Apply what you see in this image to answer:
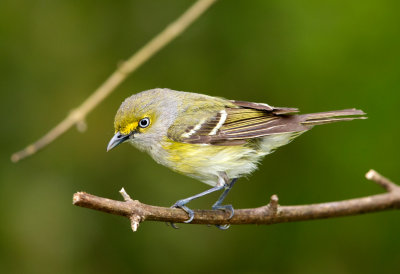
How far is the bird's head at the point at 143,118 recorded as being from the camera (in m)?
4.01

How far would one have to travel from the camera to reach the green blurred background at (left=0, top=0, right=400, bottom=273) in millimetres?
4641

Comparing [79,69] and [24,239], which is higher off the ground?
[79,69]

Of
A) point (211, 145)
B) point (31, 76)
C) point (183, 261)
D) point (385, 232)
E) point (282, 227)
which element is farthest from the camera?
point (31, 76)

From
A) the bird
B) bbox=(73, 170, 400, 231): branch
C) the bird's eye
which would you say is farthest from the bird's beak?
bbox=(73, 170, 400, 231): branch

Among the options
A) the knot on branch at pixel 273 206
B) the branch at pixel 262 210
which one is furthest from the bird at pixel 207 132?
the knot on branch at pixel 273 206

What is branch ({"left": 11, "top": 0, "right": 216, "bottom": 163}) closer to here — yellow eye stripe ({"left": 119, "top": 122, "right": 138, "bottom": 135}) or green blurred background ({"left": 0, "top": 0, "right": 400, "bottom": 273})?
yellow eye stripe ({"left": 119, "top": 122, "right": 138, "bottom": 135})

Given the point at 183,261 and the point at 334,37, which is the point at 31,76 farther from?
the point at 334,37

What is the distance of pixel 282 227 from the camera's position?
4.79 metres

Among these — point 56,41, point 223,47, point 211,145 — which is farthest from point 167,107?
point 56,41

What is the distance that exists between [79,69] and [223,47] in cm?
150

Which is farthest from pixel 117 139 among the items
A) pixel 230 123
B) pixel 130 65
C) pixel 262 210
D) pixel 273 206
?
pixel 273 206

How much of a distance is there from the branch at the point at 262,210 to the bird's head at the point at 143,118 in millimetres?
871

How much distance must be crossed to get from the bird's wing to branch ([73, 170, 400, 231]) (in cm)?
72

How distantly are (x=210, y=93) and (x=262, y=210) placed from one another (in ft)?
7.41
